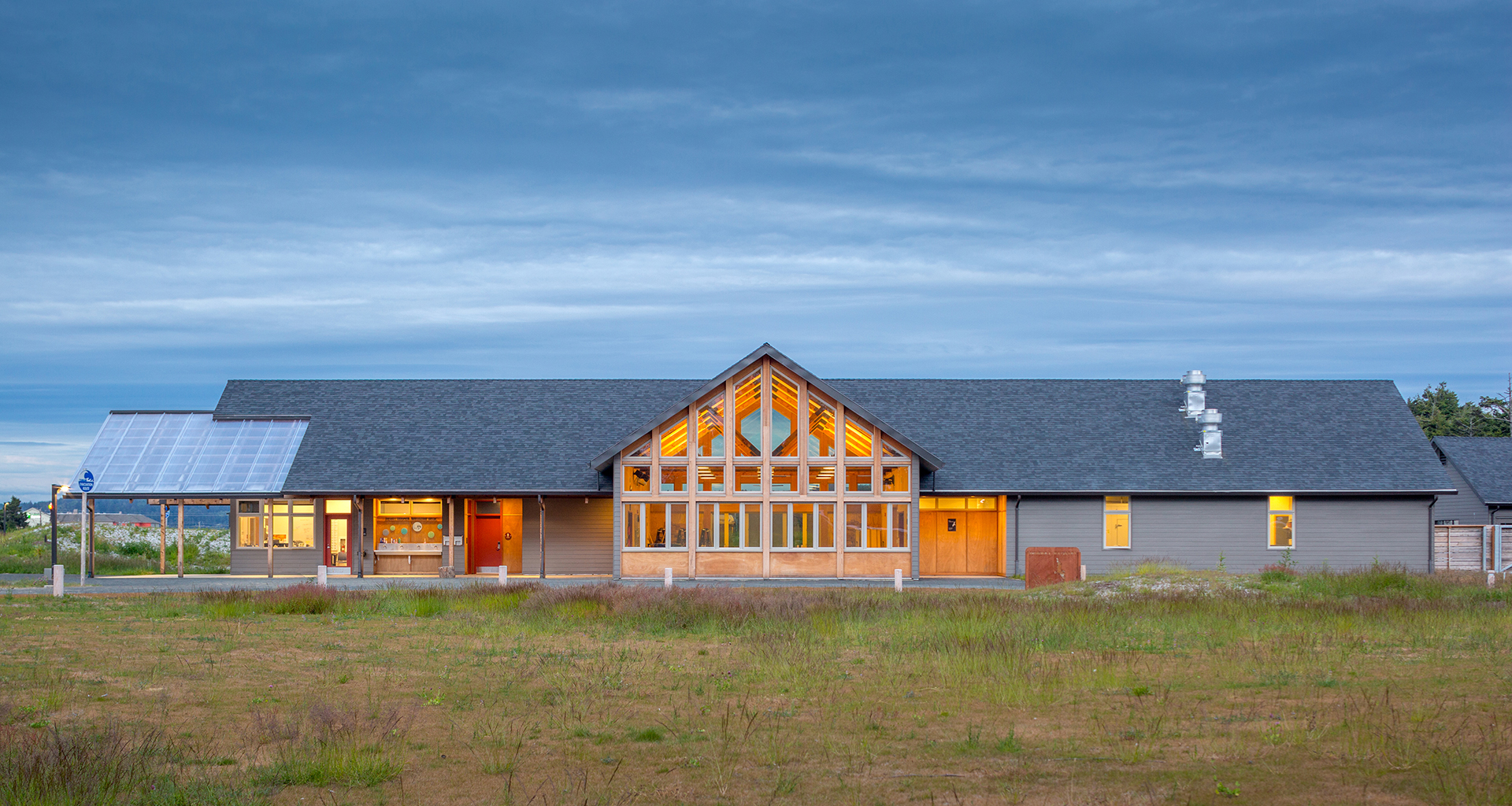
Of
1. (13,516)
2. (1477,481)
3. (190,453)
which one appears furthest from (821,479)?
(13,516)

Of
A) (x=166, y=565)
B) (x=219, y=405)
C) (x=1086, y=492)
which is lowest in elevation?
(x=166, y=565)

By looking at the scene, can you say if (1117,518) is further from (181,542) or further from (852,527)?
(181,542)

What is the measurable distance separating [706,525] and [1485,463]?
96.4ft

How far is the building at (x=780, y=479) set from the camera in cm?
3578

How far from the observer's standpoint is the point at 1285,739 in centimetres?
1047

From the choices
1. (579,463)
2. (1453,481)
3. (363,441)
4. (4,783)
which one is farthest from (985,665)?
(1453,481)

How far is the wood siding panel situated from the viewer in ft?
117

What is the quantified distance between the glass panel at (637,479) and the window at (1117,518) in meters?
13.8

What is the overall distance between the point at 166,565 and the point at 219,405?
5.69 meters

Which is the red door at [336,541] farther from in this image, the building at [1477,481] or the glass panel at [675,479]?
the building at [1477,481]

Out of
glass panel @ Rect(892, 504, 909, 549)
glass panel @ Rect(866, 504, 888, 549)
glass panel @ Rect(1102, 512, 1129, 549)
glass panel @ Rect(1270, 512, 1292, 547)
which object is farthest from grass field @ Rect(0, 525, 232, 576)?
glass panel @ Rect(1270, 512, 1292, 547)

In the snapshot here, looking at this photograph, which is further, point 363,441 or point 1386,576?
point 363,441

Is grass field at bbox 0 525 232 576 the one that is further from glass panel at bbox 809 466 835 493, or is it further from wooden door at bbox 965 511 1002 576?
wooden door at bbox 965 511 1002 576

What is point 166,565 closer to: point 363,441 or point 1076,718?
point 363,441
